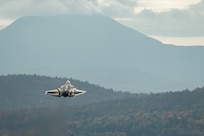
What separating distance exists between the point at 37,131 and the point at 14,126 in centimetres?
2532

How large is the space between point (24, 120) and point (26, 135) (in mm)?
26320

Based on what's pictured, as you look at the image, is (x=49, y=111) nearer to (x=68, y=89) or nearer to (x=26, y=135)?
(x=26, y=135)

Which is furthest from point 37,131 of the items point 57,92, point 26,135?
point 57,92

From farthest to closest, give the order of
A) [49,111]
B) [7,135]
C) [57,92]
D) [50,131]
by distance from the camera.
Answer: [7,135], [49,111], [50,131], [57,92]

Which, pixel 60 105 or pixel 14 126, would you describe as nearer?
pixel 60 105

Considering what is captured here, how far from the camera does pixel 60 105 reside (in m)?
156

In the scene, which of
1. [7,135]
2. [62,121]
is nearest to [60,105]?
[62,121]

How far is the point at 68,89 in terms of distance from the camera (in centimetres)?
14175

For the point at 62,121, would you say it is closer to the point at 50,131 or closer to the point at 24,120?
the point at 50,131

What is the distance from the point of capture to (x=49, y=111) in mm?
164500

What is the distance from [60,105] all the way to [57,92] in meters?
14.6

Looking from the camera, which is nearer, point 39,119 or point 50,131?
point 50,131

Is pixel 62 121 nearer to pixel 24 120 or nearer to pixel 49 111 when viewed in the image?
pixel 49 111

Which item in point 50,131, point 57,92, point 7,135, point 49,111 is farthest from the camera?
point 7,135
